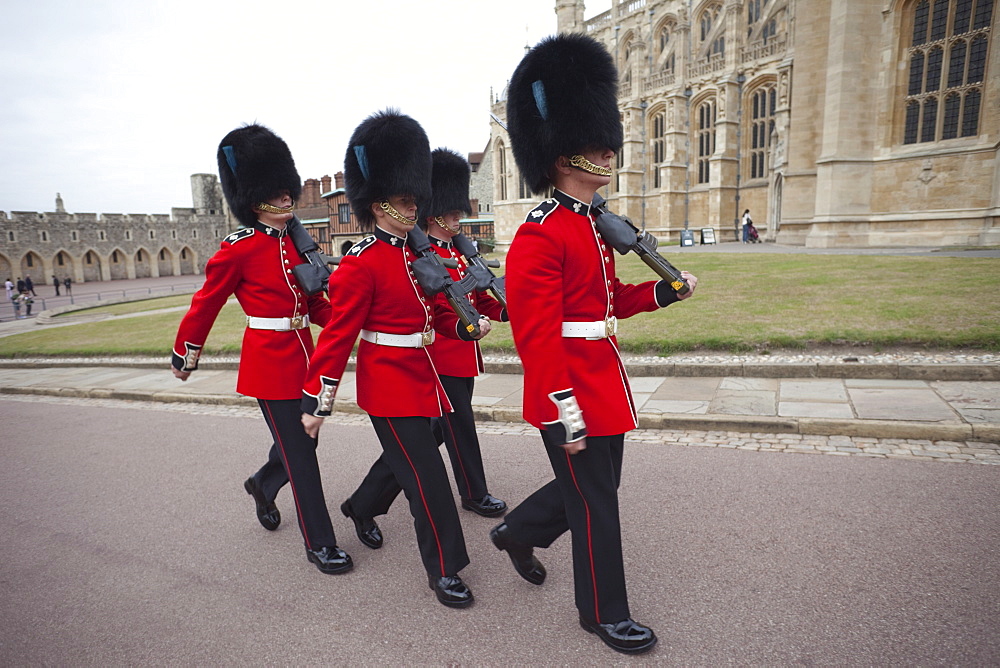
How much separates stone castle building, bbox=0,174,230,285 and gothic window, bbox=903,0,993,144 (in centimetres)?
6240

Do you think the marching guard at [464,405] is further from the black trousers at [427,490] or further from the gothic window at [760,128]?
the gothic window at [760,128]

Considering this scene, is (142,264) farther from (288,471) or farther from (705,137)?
(288,471)

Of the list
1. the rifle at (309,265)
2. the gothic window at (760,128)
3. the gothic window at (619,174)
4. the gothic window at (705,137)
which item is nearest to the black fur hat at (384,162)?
the rifle at (309,265)

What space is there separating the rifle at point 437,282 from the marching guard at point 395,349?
0.05m

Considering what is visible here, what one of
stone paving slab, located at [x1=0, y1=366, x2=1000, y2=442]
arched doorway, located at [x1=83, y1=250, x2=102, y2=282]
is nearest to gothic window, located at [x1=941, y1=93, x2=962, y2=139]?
stone paving slab, located at [x1=0, y1=366, x2=1000, y2=442]

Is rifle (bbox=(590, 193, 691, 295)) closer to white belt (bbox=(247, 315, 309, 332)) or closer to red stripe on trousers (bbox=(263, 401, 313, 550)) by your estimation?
white belt (bbox=(247, 315, 309, 332))

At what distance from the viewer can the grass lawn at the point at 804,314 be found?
290 inches

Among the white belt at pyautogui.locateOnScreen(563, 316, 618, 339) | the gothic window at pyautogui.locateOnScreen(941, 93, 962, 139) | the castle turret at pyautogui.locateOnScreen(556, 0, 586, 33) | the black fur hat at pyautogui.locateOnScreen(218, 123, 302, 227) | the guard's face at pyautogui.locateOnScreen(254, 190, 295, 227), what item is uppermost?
the castle turret at pyautogui.locateOnScreen(556, 0, 586, 33)

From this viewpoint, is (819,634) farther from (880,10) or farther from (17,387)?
(880,10)

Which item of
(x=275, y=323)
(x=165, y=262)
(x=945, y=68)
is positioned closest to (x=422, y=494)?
(x=275, y=323)

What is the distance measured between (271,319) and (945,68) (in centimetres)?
2409

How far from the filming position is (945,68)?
1962cm

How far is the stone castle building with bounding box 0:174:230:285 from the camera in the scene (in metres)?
52.0

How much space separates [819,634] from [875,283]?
10031mm
